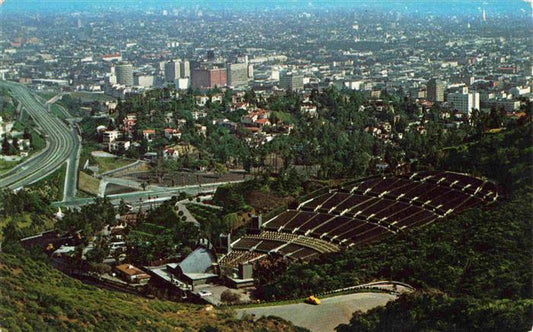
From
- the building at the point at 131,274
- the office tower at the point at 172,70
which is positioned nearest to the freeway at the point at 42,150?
the building at the point at 131,274

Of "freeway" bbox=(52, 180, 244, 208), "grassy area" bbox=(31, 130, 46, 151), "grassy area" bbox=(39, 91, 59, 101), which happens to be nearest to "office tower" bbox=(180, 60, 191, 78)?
"grassy area" bbox=(39, 91, 59, 101)

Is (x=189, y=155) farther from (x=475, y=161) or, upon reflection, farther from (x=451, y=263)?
(x=451, y=263)

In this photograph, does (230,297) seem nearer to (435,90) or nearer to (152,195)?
(152,195)

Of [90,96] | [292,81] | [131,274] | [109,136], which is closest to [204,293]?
[131,274]

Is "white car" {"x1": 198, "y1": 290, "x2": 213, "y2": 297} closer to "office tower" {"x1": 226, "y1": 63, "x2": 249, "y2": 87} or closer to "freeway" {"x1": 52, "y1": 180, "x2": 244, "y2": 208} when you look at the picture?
"freeway" {"x1": 52, "y1": 180, "x2": 244, "y2": 208}

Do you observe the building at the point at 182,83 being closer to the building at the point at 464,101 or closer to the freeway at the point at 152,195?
the building at the point at 464,101

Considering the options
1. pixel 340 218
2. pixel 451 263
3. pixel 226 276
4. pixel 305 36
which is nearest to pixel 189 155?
pixel 340 218
